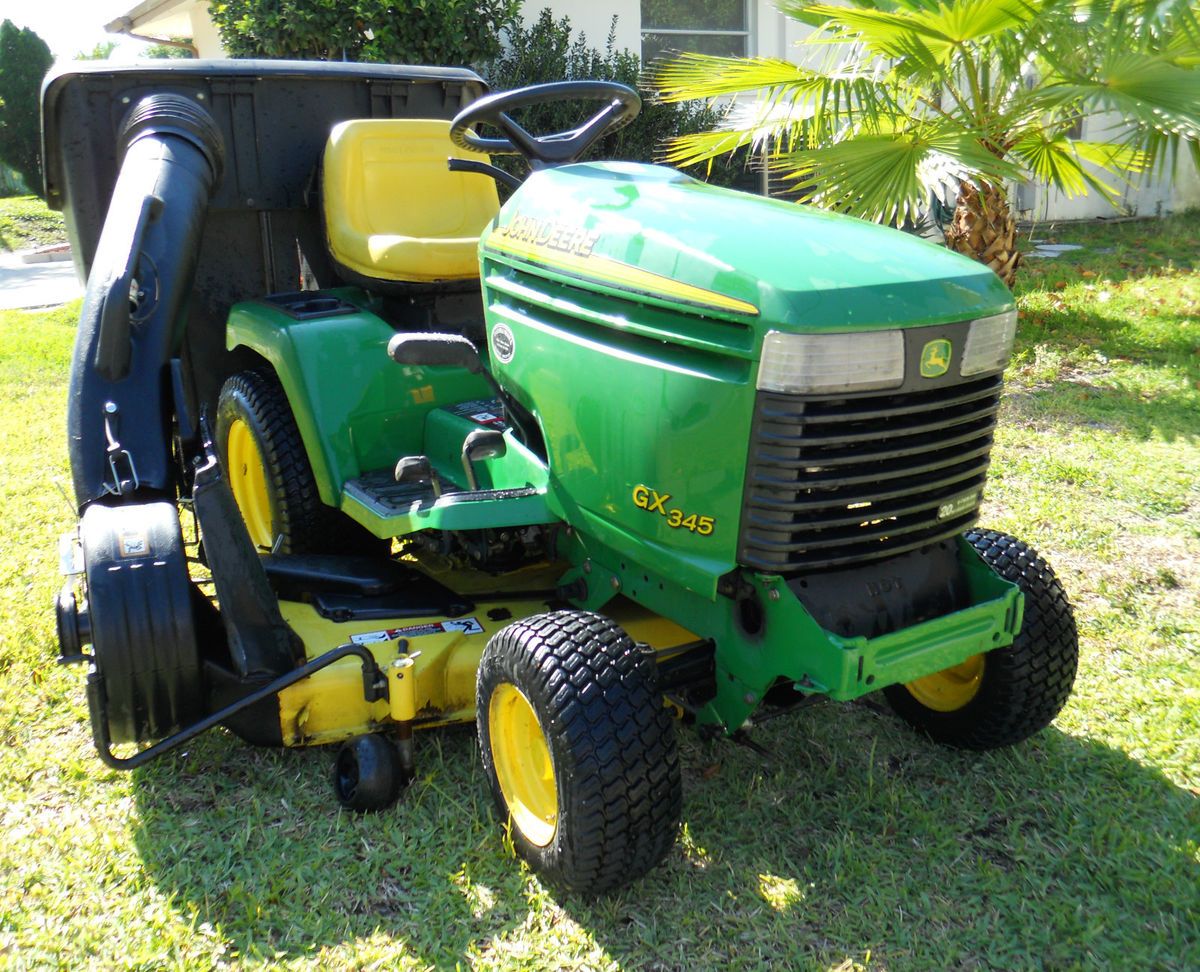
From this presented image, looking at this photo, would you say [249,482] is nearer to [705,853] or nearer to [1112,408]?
[705,853]

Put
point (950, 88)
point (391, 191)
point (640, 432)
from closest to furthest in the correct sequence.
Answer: point (640, 432), point (391, 191), point (950, 88)

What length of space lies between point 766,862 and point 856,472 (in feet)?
2.96

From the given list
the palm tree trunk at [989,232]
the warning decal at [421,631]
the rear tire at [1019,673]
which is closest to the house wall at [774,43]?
the palm tree trunk at [989,232]

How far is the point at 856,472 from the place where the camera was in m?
2.25

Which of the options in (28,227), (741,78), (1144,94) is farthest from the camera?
(28,227)

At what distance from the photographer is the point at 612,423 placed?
2402mm

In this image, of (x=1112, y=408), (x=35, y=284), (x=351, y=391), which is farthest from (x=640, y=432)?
(x=35, y=284)

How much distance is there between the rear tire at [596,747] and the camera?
2.25m

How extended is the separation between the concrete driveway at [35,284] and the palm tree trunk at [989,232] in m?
7.03

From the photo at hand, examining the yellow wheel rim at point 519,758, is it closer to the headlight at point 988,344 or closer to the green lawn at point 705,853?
the green lawn at point 705,853

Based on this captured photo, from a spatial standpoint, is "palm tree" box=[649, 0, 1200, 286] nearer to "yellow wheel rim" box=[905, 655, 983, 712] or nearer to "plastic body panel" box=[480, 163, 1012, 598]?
"yellow wheel rim" box=[905, 655, 983, 712]

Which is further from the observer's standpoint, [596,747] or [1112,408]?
[1112,408]

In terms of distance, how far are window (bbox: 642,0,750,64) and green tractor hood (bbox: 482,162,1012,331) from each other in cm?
908

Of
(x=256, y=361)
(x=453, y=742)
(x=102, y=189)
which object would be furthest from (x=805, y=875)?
(x=102, y=189)
